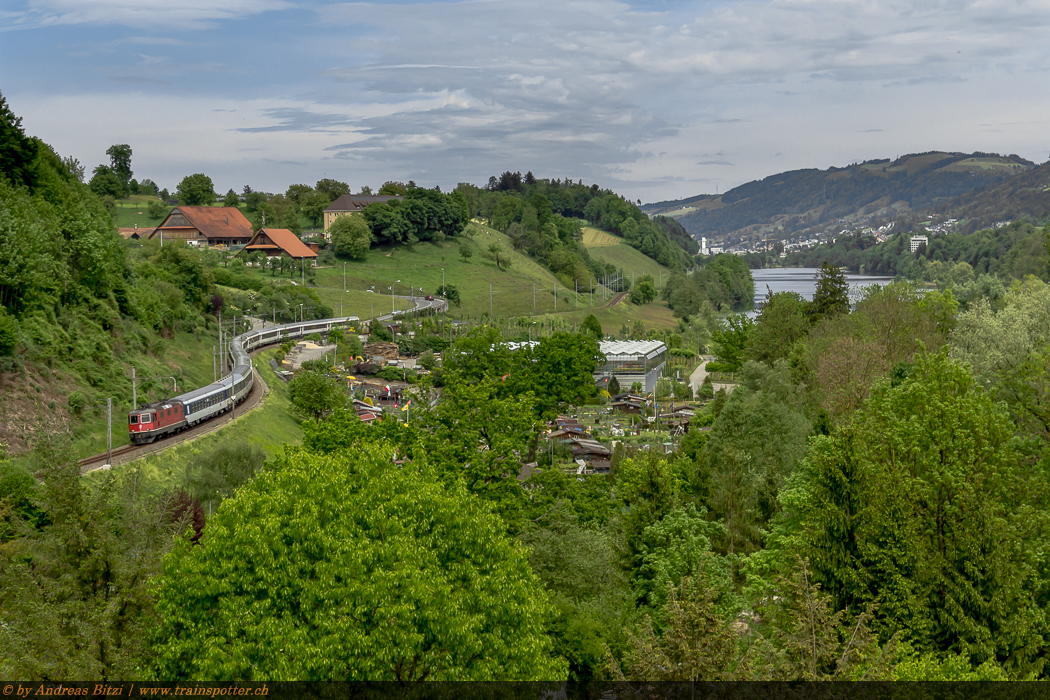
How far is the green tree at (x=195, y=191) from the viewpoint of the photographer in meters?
132

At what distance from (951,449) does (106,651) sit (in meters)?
17.2

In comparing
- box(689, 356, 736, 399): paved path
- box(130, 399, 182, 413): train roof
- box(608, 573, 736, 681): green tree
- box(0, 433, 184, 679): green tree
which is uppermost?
box(608, 573, 736, 681): green tree

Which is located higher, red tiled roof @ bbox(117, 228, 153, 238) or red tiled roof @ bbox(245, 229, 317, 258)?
red tiled roof @ bbox(117, 228, 153, 238)

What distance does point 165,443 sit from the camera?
121ft

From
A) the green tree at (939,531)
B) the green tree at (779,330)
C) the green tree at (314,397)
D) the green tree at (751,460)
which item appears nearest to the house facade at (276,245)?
the green tree at (314,397)

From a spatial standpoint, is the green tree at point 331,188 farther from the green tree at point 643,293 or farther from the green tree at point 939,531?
the green tree at point 939,531

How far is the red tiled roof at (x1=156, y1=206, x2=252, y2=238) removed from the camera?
116m

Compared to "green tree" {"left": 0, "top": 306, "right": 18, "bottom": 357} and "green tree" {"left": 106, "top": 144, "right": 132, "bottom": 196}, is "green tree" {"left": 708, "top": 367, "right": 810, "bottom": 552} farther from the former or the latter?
"green tree" {"left": 106, "top": 144, "right": 132, "bottom": 196}

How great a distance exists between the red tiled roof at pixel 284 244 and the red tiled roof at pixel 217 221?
5.84 meters

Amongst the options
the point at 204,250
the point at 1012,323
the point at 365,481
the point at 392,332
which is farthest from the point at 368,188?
the point at 365,481

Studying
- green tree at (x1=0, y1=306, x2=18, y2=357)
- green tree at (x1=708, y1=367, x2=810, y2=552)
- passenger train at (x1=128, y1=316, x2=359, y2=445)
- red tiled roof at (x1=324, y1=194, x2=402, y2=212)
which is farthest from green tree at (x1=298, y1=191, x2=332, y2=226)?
green tree at (x1=708, y1=367, x2=810, y2=552)

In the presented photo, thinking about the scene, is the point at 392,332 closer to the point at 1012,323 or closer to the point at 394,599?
the point at 1012,323

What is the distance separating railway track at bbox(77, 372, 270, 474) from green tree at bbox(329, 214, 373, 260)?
236ft

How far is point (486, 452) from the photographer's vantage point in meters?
25.0
